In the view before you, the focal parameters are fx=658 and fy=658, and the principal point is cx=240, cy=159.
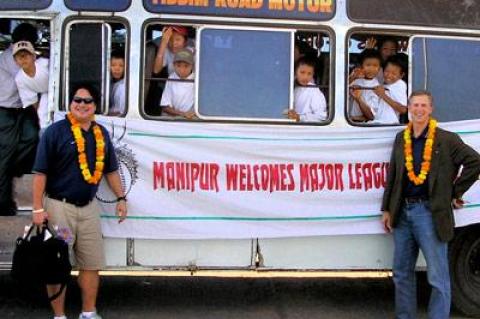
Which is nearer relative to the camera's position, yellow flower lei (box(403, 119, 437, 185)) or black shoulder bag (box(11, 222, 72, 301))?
black shoulder bag (box(11, 222, 72, 301))

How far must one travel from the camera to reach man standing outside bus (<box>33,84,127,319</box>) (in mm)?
4863

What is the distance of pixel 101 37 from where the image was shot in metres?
5.29

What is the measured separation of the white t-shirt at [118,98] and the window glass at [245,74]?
2.05ft

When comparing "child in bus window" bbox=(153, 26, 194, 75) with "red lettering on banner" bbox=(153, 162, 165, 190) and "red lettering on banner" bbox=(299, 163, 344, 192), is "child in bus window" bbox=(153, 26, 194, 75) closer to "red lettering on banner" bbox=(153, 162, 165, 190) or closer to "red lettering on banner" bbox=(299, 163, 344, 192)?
"red lettering on banner" bbox=(153, 162, 165, 190)

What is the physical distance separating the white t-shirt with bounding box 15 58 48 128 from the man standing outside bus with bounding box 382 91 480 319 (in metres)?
2.87

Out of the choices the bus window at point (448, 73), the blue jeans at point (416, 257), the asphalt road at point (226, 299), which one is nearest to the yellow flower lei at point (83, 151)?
the asphalt road at point (226, 299)

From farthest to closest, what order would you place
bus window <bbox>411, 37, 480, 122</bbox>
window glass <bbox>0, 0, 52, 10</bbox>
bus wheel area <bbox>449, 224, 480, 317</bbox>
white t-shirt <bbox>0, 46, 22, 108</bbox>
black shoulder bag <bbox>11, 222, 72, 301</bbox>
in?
bus wheel area <bbox>449, 224, 480, 317</bbox> < bus window <bbox>411, 37, 480, 122</bbox> < white t-shirt <bbox>0, 46, 22, 108</bbox> < window glass <bbox>0, 0, 52, 10</bbox> < black shoulder bag <bbox>11, 222, 72, 301</bbox>

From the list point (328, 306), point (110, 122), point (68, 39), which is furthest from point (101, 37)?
point (328, 306)

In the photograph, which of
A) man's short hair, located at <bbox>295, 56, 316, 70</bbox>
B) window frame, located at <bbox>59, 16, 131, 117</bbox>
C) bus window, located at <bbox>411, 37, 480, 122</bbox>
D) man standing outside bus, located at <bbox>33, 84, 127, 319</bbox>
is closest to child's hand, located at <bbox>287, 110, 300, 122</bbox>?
man's short hair, located at <bbox>295, 56, 316, 70</bbox>

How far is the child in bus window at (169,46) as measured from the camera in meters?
5.36

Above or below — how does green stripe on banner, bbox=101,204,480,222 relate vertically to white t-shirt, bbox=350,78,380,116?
below

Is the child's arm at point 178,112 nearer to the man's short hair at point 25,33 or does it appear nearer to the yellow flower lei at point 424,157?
the man's short hair at point 25,33

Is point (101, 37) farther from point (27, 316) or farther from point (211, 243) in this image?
point (27, 316)

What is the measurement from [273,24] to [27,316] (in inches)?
126
